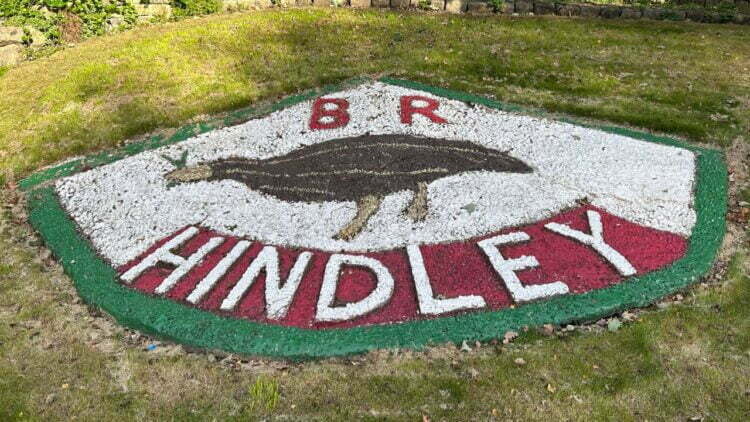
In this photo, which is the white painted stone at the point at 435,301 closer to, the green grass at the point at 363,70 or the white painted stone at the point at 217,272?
the white painted stone at the point at 217,272

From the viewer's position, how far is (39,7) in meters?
10.5

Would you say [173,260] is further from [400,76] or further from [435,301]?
[400,76]

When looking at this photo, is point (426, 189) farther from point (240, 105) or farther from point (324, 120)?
point (240, 105)

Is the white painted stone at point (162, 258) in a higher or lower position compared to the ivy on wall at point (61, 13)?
lower

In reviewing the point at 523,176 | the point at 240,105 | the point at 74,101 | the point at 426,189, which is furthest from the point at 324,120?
the point at 74,101

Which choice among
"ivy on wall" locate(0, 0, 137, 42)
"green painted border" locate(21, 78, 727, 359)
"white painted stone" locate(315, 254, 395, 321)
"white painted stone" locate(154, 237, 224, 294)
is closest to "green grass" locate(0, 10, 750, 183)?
"ivy on wall" locate(0, 0, 137, 42)

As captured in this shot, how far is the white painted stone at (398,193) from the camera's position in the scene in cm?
567

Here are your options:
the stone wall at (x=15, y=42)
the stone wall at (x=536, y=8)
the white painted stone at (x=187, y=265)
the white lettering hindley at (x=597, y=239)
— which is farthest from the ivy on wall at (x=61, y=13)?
the white lettering hindley at (x=597, y=239)

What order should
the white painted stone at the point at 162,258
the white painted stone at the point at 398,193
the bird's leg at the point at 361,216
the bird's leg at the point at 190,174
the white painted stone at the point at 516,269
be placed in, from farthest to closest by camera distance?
the bird's leg at the point at 190,174, the white painted stone at the point at 398,193, the bird's leg at the point at 361,216, the white painted stone at the point at 162,258, the white painted stone at the point at 516,269

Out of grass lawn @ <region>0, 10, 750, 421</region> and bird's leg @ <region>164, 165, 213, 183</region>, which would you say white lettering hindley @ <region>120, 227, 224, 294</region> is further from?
bird's leg @ <region>164, 165, 213, 183</region>

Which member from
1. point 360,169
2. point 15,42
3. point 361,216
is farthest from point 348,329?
point 15,42

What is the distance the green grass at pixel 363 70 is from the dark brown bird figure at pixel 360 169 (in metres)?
1.89

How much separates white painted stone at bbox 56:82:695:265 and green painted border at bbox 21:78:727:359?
22 centimetres

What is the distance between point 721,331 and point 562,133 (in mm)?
3284
